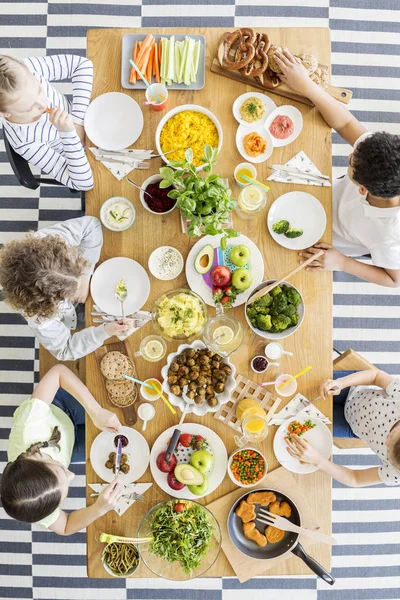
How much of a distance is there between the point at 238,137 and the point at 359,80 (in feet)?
4.75

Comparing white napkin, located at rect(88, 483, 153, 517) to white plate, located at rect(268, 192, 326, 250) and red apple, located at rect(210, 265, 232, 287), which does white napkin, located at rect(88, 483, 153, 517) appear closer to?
red apple, located at rect(210, 265, 232, 287)

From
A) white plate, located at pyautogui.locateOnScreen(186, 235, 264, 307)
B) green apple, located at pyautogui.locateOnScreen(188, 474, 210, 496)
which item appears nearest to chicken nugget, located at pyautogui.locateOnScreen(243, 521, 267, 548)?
green apple, located at pyautogui.locateOnScreen(188, 474, 210, 496)

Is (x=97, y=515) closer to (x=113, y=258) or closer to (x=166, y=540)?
(x=166, y=540)

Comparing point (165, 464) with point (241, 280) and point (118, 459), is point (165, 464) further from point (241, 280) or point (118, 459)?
point (241, 280)

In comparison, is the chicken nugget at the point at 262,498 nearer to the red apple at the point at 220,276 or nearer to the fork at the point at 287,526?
the fork at the point at 287,526

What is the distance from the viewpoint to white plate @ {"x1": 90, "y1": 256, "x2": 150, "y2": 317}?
83.6 inches

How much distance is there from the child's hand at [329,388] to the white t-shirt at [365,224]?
575 millimetres

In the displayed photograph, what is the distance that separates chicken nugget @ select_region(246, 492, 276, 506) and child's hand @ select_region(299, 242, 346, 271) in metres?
1.00

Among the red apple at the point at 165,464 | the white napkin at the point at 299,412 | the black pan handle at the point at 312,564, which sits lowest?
the black pan handle at the point at 312,564

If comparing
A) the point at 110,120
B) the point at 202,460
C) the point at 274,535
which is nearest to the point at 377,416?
the point at 274,535

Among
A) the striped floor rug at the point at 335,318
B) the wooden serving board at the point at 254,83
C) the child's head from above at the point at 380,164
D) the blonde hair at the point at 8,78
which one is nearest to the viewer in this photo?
the child's head from above at the point at 380,164

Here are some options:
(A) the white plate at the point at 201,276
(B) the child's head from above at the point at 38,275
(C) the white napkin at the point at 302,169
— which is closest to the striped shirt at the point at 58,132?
(B) the child's head from above at the point at 38,275

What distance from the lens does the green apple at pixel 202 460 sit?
6.63 feet

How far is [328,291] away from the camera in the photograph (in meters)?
2.15
